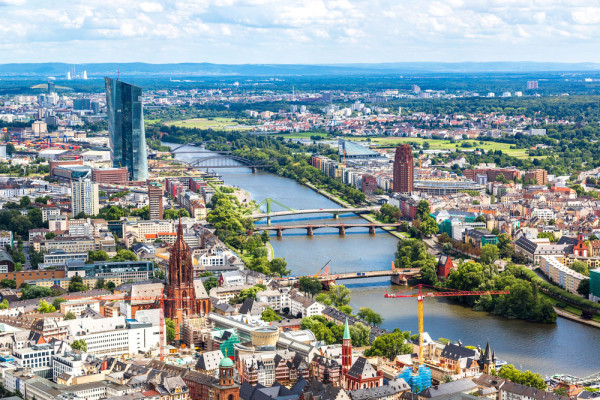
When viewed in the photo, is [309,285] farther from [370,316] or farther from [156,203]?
[156,203]

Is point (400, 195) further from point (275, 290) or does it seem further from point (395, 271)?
point (275, 290)

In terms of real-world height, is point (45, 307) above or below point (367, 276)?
above

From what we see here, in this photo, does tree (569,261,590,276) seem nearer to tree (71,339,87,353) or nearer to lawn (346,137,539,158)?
tree (71,339,87,353)

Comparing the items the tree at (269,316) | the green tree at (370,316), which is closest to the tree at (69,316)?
the tree at (269,316)

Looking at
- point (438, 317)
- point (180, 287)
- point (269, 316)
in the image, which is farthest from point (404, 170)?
point (180, 287)

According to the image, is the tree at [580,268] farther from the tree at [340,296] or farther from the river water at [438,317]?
the tree at [340,296]

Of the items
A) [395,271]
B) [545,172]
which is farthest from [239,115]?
[395,271]
